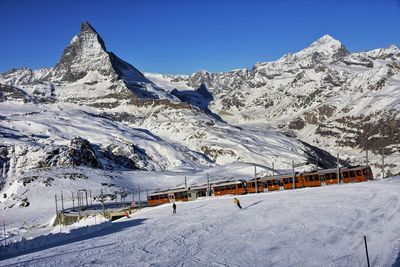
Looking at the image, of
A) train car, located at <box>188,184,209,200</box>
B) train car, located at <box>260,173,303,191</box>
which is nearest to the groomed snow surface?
train car, located at <box>260,173,303,191</box>

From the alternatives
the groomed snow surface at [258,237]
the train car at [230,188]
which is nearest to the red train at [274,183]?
the train car at [230,188]

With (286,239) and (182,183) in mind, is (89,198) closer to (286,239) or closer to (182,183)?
(182,183)

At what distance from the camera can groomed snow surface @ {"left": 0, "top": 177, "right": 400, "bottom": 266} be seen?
122 feet

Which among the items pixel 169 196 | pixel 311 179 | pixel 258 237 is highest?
pixel 311 179

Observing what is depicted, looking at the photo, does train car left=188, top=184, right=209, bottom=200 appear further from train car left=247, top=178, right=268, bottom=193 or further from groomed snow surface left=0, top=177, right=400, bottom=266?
groomed snow surface left=0, top=177, right=400, bottom=266

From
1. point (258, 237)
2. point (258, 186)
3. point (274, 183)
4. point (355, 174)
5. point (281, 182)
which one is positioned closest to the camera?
point (258, 237)

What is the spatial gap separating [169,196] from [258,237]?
56031 mm

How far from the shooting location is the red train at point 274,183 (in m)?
84.8

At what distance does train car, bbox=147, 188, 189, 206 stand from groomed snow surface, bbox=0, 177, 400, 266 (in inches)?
1209

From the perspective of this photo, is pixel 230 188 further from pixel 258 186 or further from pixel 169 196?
pixel 169 196

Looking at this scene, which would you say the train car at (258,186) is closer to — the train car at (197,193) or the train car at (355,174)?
the train car at (197,193)

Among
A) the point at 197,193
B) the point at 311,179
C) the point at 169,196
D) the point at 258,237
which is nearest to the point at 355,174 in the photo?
the point at 311,179

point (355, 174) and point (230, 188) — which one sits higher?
point (355, 174)

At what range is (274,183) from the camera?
301 ft
